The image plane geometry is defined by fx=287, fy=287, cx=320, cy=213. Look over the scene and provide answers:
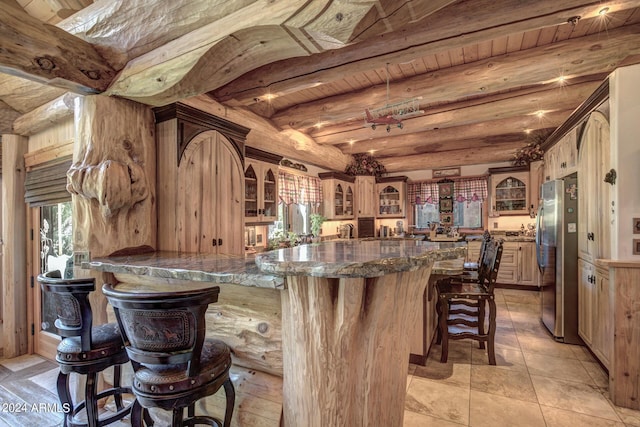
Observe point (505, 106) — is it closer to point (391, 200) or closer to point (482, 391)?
point (391, 200)

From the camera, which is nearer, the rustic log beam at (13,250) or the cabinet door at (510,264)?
the rustic log beam at (13,250)

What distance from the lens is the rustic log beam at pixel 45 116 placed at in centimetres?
258

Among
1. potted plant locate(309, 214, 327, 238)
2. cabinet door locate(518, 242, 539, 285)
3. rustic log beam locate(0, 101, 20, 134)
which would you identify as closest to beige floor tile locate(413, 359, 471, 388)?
potted plant locate(309, 214, 327, 238)

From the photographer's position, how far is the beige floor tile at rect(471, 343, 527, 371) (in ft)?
8.75

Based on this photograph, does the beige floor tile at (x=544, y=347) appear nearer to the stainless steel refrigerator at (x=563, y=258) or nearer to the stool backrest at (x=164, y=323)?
the stainless steel refrigerator at (x=563, y=258)

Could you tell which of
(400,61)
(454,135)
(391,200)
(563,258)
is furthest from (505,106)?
(391,200)

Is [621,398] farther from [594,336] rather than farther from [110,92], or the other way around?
[110,92]

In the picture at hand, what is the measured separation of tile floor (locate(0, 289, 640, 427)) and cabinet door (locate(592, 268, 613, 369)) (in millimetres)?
188

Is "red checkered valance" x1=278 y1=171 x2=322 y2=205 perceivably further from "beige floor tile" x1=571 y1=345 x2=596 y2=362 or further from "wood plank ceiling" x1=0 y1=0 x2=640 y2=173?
"beige floor tile" x1=571 y1=345 x2=596 y2=362

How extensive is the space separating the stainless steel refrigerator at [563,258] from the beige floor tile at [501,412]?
1455 mm

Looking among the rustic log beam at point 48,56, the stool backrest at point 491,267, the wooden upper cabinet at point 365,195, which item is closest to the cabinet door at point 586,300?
the stool backrest at point 491,267

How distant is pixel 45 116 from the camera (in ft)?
9.36

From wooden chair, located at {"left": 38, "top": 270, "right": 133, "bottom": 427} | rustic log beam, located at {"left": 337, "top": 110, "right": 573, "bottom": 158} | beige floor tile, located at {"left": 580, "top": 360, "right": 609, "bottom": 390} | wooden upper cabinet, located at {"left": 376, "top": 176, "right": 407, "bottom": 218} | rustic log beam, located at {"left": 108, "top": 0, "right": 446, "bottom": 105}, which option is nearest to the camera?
rustic log beam, located at {"left": 108, "top": 0, "right": 446, "bottom": 105}

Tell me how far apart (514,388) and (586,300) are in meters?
1.28
